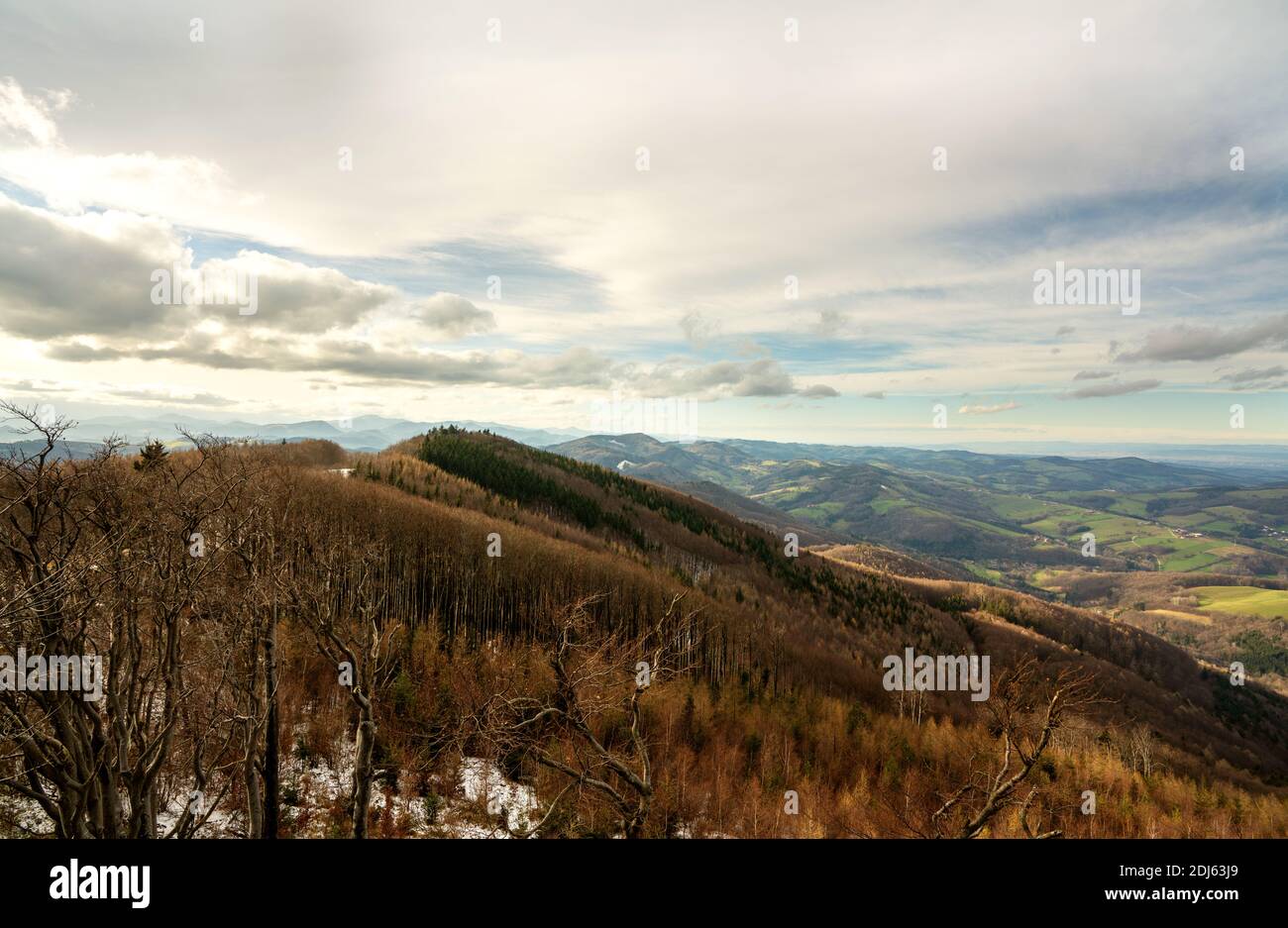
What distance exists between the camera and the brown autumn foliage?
49.1ft

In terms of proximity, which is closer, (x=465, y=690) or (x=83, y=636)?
(x=83, y=636)

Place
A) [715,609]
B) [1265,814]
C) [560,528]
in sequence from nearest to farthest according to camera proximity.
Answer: [1265,814]
[715,609]
[560,528]

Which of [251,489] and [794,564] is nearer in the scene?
[251,489]

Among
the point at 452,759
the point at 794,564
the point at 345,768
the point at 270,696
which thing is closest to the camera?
the point at 270,696

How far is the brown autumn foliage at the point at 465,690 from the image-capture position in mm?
14969

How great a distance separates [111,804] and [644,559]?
118 m

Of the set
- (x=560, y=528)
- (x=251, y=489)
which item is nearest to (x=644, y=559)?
(x=560, y=528)

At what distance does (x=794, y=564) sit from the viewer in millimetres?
182125

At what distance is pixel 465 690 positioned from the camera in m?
47.8

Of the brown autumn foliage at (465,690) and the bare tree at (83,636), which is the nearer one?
the bare tree at (83,636)

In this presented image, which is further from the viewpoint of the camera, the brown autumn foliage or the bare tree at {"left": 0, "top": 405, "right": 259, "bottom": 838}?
the brown autumn foliage

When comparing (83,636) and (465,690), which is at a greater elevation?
(83,636)
